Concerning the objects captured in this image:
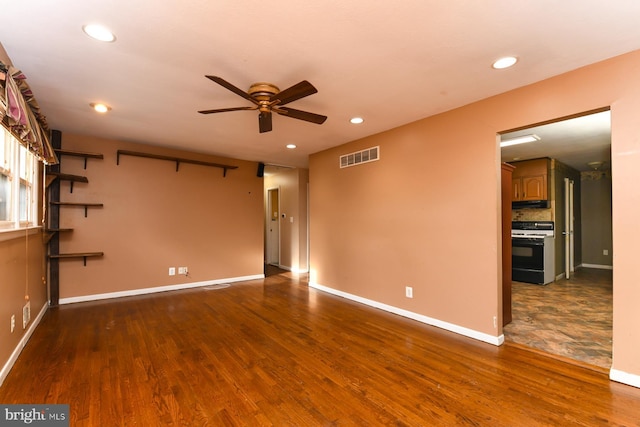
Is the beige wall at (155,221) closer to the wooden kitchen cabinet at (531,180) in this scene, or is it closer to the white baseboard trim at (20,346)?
the white baseboard trim at (20,346)

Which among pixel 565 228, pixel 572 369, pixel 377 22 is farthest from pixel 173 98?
pixel 565 228

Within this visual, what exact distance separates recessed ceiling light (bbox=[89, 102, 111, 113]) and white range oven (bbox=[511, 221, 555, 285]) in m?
6.92

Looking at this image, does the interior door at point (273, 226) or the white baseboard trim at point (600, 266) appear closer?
the white baseboard trim at point (600, 266)

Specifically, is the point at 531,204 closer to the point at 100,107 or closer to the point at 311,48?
the point at 311,48

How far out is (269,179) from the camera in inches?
317

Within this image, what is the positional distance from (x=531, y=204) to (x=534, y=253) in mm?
1003

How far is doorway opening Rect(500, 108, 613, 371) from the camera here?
9.84ft

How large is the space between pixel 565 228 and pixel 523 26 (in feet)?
19.8

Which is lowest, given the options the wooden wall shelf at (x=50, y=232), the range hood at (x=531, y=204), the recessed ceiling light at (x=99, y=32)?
the wooden wall shelf at (x=50, y=232)

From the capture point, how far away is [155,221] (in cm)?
496

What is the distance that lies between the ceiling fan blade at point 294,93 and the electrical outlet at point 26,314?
10.4ft

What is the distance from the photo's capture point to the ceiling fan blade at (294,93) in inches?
87.4

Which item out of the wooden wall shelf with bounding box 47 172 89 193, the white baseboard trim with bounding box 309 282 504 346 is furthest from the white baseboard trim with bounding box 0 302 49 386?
the white baseboard trim with bounding box 309 282 504 346

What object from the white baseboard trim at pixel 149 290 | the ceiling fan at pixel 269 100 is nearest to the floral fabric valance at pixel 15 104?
the ceiling fan at pixel 269 100
